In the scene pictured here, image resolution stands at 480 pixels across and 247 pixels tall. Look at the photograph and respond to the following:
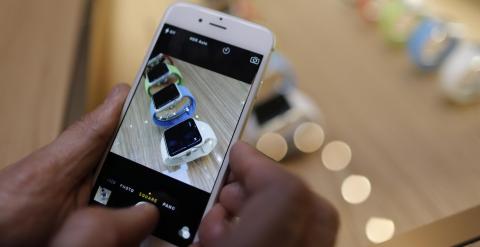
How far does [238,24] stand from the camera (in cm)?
46

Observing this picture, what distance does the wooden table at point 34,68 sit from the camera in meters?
0.50

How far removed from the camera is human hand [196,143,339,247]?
31cm

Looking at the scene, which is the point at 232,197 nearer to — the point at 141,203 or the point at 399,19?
the point at 141,203

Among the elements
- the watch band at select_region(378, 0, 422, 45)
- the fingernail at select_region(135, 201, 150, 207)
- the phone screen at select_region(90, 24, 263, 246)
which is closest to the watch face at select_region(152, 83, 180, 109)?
the phone screen at select_region(90, 24, 263, 246)

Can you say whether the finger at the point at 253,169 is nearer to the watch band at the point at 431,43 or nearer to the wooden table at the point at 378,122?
the wooden table at the point at 378,122

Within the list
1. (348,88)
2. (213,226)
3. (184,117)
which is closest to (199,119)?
(184,117)

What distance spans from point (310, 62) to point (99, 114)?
1.05ft

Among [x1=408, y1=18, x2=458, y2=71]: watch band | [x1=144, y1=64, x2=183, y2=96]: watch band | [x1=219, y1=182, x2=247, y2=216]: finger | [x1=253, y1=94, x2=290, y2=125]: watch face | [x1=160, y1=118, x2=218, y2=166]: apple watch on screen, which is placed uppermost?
[x1=408, y1=18, x2=458, y2=71]: watch band

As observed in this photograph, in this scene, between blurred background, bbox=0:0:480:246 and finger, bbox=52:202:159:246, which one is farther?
blurred background, bbox=0:0:480:246

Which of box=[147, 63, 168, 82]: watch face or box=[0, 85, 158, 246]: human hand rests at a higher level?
box=[147, 63, 168, 82]: watch face

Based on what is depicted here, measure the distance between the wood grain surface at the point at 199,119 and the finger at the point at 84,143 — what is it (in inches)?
0.6

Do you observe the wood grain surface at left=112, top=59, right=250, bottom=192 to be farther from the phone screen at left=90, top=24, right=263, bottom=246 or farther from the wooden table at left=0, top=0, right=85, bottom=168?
the wooden table at left=0, top=0, right=85, bottom=168

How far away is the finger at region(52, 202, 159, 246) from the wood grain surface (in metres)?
0.08

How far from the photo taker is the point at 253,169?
36cm
